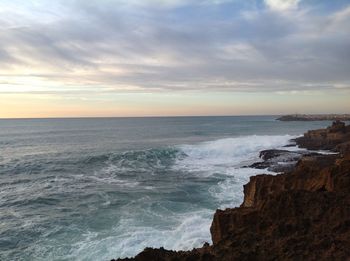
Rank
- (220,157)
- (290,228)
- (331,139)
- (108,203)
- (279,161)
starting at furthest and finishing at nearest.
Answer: (220,157) → (331,139) → (279,161) → (108,203) → (290,228)

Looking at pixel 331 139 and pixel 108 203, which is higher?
pixel 331 139

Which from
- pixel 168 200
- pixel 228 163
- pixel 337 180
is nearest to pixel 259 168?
pixel 228 163

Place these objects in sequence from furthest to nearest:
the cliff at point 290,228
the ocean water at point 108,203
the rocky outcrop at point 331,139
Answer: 1. the rocky outcrop at point 331,139
2. the ocean water at point 108,203
3. the cliff at point 290,228

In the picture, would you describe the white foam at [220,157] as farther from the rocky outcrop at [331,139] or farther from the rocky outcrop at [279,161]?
the rocky outcrop at [331,139]

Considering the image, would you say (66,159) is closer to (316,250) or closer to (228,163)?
(228,163)

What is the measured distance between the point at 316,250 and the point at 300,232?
105 centimetres

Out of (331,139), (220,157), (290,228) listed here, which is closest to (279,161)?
(220,157)

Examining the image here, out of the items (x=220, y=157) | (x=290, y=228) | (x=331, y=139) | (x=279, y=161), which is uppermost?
(x=290, y=228)

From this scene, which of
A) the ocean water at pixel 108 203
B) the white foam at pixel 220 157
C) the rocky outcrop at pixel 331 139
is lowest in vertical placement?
the ocean water at pixel 108 203

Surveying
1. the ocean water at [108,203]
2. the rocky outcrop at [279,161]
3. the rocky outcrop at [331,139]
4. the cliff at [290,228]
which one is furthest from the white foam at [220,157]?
the cliff at [290,228]

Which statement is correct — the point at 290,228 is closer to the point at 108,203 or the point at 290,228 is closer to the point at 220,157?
the point at 108,203

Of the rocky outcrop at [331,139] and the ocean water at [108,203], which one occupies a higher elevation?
the rocky outcrop at [331,139]

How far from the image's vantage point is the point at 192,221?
62.3 feet

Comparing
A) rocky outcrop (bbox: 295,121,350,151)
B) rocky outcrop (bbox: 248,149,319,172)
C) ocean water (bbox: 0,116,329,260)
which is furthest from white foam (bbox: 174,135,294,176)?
rocky outcrop (bbox: 295,121,350,151)
